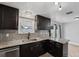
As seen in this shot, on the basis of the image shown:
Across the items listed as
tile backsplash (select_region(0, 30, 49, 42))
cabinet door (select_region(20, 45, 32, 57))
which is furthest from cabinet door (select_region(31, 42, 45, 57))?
tile backsplash (select_region(0, 30, 49, 42))

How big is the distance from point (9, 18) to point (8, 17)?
44 mm

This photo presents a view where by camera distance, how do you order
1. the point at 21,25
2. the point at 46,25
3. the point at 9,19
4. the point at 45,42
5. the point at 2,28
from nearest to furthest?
the point at 2,28
the point at 9,19
the point at 21,25
the point at 45,42
the point at 46,25

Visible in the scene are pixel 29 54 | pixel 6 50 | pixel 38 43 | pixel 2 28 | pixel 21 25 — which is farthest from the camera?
pixel 21 25

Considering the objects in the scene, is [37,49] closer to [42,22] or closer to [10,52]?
[10,52]

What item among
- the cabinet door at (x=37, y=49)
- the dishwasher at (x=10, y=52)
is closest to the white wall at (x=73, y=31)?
the cabinet door at (x=37, y=49)

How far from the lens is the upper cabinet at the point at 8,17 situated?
221 cm

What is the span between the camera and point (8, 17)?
2.38 metres

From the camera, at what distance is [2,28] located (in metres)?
2.19

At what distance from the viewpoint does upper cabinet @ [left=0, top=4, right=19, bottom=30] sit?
2.21 m

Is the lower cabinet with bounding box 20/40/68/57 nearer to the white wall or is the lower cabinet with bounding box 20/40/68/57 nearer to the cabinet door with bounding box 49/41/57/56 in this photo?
the cabinet door with bounding box 49/41/57/56

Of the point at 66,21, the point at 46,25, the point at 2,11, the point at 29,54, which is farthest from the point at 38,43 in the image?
the point at 66,21

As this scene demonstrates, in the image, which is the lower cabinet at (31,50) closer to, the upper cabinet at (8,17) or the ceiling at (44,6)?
the upper cabinet at (8,17)

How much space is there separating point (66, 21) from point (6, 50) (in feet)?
14.9

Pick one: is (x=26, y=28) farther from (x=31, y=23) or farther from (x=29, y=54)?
(x=29, y=54)
